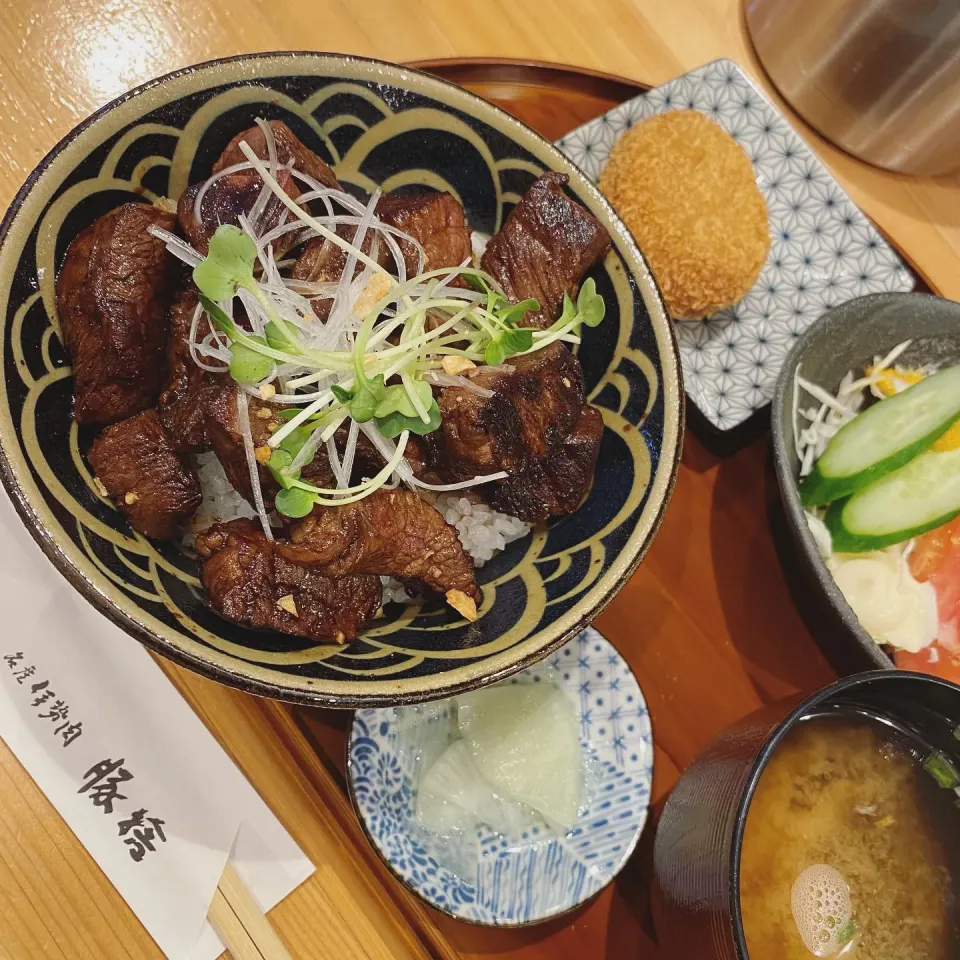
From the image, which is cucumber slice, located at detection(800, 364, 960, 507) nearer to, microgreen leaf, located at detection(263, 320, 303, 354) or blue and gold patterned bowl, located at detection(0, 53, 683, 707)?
blue and gold patterned bowl, located at detection(0, 53, 683, 707)

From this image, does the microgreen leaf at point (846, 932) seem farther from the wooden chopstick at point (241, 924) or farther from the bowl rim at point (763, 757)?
the wooden chopstick at point (241, 924)

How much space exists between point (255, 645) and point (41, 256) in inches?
31.8

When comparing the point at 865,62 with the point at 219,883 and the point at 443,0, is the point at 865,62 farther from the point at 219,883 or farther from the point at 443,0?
the point at 219,883

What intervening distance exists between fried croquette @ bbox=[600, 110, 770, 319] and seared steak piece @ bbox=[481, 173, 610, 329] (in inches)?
22.6

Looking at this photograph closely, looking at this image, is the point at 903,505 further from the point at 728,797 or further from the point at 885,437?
the point at 728,797

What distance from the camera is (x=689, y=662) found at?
2.16 m

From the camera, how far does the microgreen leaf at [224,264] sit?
1424 millimetres

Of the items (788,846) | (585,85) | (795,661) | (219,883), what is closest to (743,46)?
(585,85)

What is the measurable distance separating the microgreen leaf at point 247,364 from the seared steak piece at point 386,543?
0.27 m

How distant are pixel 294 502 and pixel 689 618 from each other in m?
1.22

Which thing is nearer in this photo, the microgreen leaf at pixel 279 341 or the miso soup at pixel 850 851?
the microgreen leaf at pixel 279 341

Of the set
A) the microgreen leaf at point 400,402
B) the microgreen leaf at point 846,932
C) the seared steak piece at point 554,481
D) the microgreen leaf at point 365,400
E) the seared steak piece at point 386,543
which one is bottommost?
the microgreen leaf at point 846,932

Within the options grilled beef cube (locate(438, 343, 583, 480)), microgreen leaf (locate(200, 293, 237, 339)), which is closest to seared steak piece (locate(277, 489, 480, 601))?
grilled beef cube (locate(438, 343, 583, 480))

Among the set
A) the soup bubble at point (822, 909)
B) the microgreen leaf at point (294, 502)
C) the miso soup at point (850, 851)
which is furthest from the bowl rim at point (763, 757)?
the microgreen leaf at point (294, 502)
